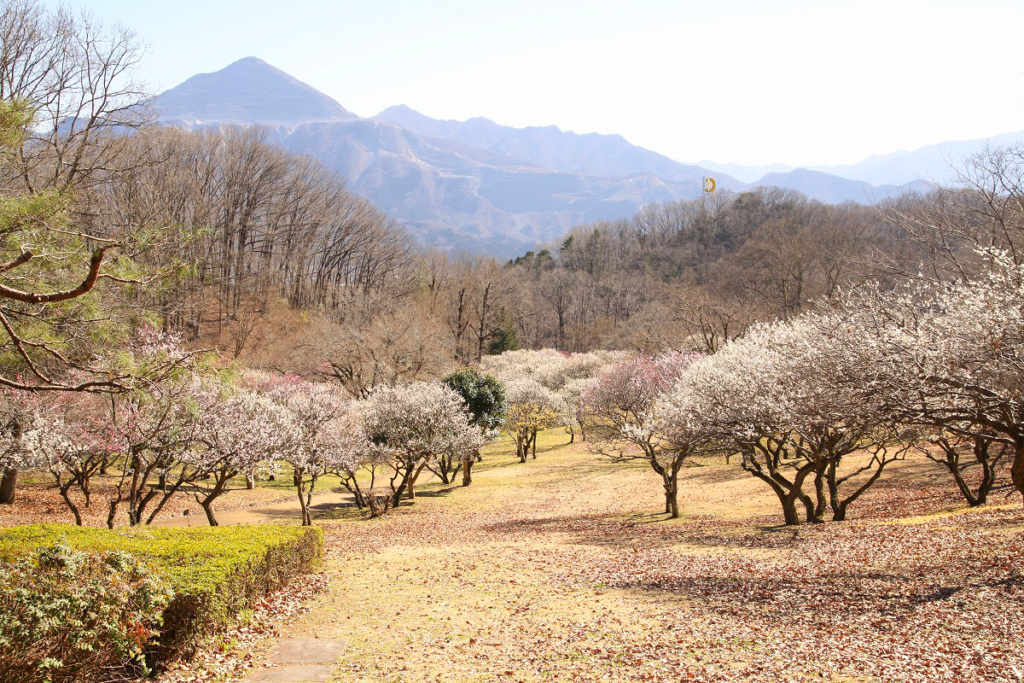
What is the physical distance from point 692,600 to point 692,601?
0.21 feet

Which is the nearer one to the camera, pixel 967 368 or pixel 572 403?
pixel 967 368

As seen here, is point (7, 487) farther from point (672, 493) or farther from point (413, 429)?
point (672, 493)

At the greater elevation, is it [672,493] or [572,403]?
[572,403]

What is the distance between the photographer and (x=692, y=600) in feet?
34.1

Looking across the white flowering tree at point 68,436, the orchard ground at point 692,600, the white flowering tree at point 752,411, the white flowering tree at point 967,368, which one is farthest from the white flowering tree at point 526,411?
the white flowering tree at point 967,368

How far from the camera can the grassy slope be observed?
730 centimetres

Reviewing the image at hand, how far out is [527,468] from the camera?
3972 cm

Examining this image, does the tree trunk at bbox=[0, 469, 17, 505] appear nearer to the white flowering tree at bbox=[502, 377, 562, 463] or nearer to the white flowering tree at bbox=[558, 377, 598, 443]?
the white flowering tree at bbox=[502, 377, 562, 463]

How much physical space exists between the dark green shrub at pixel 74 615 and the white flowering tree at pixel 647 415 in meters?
14.4

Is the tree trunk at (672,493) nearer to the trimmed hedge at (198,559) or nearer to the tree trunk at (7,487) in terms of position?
the trimmed hedge at (198,559)

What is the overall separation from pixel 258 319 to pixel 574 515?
3917 centimetres

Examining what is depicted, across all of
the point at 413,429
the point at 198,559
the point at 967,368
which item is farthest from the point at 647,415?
the point at 198,559

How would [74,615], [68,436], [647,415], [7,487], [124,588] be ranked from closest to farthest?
[74,615] → [124,588] → [68,436] → [7,487] → [647,415]

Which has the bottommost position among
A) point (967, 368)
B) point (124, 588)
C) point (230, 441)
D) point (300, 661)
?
point (300, 661)
